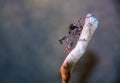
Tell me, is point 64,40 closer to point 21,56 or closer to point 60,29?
point 60,29

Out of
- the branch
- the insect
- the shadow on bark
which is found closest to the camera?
the branch

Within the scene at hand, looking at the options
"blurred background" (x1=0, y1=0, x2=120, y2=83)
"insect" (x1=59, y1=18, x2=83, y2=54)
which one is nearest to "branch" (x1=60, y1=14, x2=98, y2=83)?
"insect" (x1=59, y1=18, x2=83, y2=54)

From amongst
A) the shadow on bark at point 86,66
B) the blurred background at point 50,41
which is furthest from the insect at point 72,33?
the shadow on bark at point 86,66

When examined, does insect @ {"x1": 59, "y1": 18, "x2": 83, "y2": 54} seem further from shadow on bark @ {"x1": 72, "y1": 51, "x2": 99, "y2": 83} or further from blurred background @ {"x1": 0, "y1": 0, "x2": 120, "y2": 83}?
shadow on bark @ {"x1": 72, "y1": 51, "x2": 99, "y2": 83}

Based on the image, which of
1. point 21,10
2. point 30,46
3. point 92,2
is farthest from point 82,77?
point 21,10

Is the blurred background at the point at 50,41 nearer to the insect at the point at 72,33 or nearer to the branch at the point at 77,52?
the insect at the point at 72,33

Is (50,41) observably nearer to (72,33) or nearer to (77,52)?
(72,33)

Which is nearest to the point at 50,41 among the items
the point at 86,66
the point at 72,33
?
the point at 72,33
